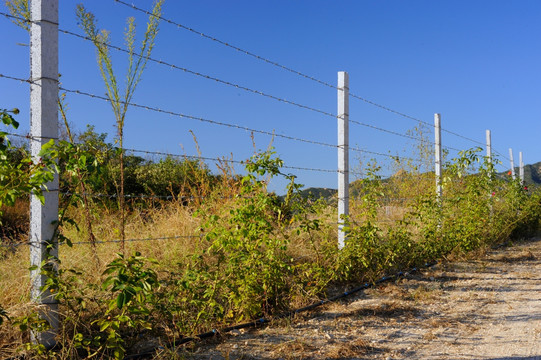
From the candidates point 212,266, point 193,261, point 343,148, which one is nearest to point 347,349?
point 193,261

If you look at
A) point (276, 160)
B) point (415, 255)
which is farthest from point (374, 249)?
point (276, 160)

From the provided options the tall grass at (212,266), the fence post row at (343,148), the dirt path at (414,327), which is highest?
the fence post row at (343,148)

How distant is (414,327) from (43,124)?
121 inches

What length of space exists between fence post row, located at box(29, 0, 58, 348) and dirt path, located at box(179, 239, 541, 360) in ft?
3.32

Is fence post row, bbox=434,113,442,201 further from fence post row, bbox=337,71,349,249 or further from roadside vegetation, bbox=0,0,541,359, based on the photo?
fence post row, bbox=337,71,349,249

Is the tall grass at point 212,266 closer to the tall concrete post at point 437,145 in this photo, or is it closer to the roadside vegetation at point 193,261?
the roadside vegetation at point 193,261

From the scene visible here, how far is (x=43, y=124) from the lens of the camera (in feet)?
8.92

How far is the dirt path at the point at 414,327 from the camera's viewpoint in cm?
300

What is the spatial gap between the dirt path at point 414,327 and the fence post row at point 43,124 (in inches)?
39.8

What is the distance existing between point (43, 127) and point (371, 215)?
3.56m

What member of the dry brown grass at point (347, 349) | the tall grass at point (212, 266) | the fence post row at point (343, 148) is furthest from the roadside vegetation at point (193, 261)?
the dry brown grass at point (347, 349)

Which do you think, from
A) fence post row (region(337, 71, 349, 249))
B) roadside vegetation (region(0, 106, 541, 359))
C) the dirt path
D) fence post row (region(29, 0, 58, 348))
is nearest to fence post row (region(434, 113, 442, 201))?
roadside vegetation (region(0, 106, 541, 359))

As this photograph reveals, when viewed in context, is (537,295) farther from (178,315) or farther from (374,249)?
(178,315)

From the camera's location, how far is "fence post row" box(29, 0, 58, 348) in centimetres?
269
